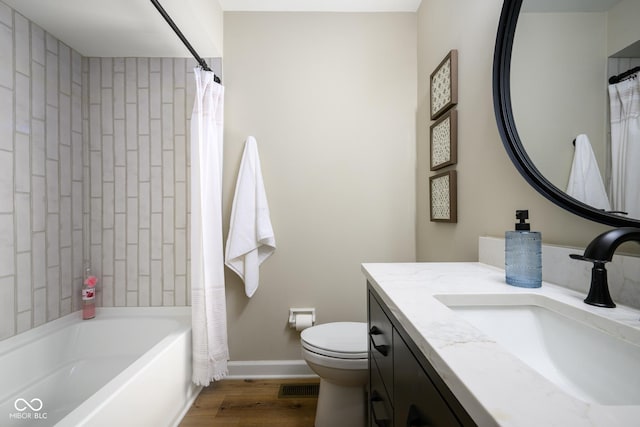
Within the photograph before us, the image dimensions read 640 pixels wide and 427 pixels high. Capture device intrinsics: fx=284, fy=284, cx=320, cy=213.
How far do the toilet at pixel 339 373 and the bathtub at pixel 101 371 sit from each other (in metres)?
0.67

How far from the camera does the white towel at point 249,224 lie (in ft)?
5.69

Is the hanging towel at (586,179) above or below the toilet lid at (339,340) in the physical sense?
above

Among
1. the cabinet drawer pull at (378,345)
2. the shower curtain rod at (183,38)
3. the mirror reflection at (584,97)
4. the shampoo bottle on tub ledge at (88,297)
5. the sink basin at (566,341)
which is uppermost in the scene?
the shower curtain rod at (183,38)

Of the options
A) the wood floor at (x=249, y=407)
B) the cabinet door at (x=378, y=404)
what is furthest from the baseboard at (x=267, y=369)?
the cabinet door at (x=378, y=404)

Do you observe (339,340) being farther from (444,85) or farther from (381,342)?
(444,85)

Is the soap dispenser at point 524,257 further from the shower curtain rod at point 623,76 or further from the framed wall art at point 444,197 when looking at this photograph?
the framed wall art at point 444,197

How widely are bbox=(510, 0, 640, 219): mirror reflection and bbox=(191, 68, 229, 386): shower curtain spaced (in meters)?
1.44

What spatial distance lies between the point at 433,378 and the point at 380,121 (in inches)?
66.3

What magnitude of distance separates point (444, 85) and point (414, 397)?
1392 mm

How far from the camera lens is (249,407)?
1.57m

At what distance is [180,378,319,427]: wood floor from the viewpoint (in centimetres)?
146

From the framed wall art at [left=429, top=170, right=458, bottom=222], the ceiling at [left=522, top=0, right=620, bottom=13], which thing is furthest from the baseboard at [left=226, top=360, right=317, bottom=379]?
the ceiling at [left=522, top=0, right=620, bottom=13]

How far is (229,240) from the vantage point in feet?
5.74

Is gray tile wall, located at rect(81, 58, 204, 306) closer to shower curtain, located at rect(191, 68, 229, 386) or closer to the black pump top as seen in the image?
shower curtain, located at rect(191, 68, 229, 386)
